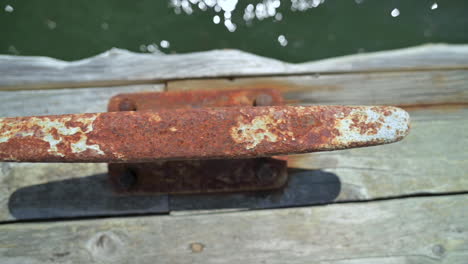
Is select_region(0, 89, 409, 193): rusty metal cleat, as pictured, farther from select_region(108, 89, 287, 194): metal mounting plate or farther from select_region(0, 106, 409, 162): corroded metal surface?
select_region(108, 89, 287, 194): metal mounting plate

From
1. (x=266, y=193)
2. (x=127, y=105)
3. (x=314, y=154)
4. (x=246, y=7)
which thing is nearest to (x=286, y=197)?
(x=266, y=193)

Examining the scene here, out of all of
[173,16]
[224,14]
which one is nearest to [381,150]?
[224,14]

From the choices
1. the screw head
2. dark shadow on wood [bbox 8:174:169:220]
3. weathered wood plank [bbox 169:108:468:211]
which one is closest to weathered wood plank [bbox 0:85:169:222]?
dark shadow on wood [bbox 8:174:169:220]

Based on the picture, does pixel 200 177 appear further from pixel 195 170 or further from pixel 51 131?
pixel 51 131

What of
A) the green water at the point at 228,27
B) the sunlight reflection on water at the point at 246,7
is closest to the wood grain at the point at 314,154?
the green water at the point at 228,27

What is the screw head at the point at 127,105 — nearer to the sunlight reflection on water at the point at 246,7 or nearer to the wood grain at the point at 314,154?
the wood grain at the point at 314,154

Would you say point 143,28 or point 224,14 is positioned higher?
point 224,14

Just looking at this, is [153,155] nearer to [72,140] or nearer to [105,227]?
[72,140]
